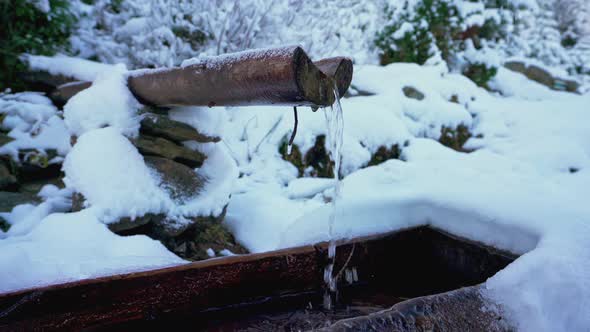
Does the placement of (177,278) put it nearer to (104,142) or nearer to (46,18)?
(104,142)

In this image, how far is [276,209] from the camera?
2455 mm

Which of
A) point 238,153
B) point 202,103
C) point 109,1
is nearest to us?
point 202,103

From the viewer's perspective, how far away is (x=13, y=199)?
2.18 metres

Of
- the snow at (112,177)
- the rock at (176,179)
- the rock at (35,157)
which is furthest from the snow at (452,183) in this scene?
the rock at (35,157)

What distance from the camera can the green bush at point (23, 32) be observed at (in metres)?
2.90

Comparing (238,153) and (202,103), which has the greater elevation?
(202,103)

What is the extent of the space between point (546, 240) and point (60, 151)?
9.85ft

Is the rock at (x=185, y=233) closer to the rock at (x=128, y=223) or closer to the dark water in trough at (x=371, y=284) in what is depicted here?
the rock at (x=128, y=223)

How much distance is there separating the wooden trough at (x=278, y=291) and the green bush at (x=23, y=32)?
270cm

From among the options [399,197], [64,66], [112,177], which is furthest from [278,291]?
[64,66]

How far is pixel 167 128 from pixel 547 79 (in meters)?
6.70

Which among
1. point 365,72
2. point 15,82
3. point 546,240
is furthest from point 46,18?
point 546,240

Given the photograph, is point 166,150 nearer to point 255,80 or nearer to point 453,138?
point 255,80

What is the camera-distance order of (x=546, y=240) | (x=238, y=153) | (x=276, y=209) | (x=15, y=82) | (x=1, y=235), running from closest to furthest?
(x=546, y=240) → (x=1, y=235) → (x=276, y=209) → (x=15, y=82) → (x=238, y=153)
